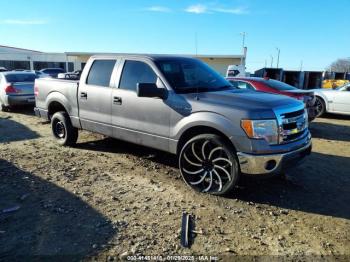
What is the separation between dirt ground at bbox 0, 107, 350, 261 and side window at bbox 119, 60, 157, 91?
144cm

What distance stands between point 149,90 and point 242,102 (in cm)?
132

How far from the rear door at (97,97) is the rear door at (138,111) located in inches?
8.0

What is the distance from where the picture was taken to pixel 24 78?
515 inches

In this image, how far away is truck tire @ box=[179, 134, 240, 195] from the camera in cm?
453

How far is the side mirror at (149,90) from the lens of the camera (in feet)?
15.9

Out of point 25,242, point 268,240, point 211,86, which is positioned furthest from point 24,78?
point 268,240

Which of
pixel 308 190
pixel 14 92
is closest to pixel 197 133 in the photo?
pixel 308 190

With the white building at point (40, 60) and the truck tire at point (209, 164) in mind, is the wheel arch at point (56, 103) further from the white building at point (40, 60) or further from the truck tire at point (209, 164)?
the white building at point (40, 60)

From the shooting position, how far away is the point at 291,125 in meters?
4.63

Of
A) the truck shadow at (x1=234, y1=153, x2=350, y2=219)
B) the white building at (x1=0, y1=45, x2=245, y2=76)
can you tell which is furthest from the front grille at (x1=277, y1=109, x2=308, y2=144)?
the white building at (x1=0, y1=45, x2=245, y2=76)

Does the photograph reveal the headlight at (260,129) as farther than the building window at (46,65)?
No

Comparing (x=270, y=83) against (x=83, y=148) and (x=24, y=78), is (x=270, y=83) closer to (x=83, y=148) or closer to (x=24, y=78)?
(x=83, y=148)

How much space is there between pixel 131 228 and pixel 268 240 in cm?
150

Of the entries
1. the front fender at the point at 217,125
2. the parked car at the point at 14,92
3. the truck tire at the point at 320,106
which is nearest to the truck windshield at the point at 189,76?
the front fender at the point at 217,125
